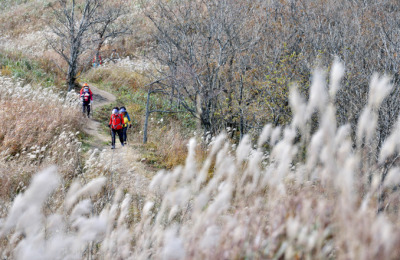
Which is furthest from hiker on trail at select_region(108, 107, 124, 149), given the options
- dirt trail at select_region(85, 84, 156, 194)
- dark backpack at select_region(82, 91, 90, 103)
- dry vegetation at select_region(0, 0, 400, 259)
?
dark backpack at select_region(82, 91, 90, 103)

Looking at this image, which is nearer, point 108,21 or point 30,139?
point 30,139

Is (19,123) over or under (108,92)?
under

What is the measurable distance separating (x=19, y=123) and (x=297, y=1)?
1146 centimetres

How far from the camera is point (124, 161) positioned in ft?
24.8

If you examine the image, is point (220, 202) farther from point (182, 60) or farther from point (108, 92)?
point (108, 92)

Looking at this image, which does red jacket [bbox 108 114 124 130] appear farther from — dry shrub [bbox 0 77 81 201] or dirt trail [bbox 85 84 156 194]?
dry shrub [bbox 0 77 81 201]

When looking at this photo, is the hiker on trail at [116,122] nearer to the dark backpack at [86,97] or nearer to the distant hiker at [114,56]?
the dark backpack at [86,97]

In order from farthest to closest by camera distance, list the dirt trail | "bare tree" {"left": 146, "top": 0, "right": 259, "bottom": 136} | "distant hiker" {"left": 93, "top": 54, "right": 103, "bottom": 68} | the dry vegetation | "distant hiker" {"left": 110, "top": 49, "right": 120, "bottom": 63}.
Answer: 1. "distant hiker" {"left": 110, "top": 49, "right": 120, "bottom": 63}
2. "distant hiker" {"left": 93, "top": 54, "right": 103, "bottom": 68}
3. "bare tree" {"left": 146, "top": 0, "right": 259, "bottom": 136}
4. the dirt trail
5. the dry vegetation

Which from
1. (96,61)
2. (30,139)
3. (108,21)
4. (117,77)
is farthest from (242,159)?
(96,61)

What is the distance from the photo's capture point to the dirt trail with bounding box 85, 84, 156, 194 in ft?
18.8

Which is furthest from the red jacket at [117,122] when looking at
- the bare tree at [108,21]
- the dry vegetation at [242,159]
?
the bare tree at [108,21]

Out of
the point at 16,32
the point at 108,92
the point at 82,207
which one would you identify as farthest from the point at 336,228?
the point at 16,32

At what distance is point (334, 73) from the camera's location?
1.86 metres

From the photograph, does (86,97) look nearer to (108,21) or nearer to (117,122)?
(117,122)
